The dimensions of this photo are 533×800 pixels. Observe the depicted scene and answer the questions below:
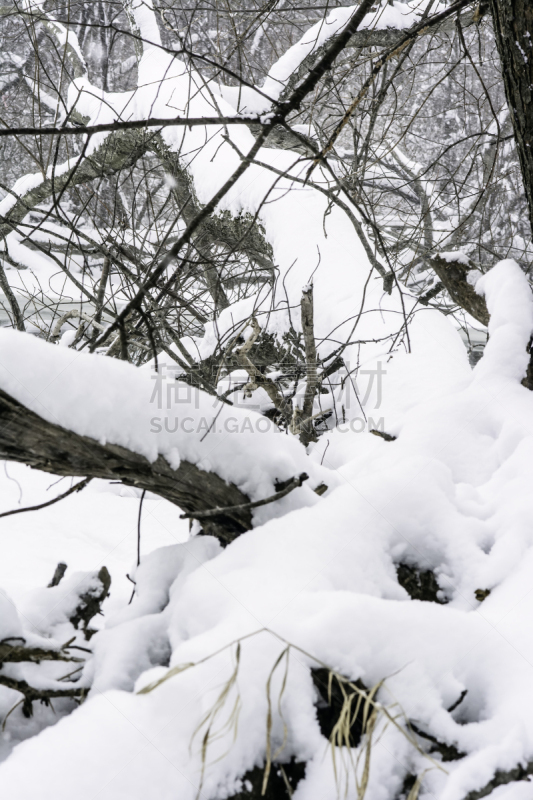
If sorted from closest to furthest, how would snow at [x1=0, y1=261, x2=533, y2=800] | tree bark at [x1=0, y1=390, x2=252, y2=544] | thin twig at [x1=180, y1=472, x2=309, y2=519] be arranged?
snow at [x1=0, y1=261, x2=533, y2=800]
tree bark at [x1=0, y1=390, x2=252, y2=544]
thin twig at [x1=180, y1=472, x2=309, y2=519]

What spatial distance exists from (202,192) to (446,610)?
278cm

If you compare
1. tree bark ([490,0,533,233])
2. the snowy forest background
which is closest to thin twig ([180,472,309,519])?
the snowy forest background

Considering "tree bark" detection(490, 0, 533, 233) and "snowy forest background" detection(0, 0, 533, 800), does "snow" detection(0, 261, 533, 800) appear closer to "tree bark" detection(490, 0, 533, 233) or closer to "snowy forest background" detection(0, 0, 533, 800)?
"snowy forest background" detection(0, 0, 533, 800)

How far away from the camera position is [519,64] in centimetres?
113

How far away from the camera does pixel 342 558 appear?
0.96 m

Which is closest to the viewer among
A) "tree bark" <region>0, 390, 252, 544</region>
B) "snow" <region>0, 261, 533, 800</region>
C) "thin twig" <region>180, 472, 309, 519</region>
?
"snow" <region>0, 261, 533, 800</region>

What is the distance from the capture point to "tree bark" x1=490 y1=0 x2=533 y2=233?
1.09m

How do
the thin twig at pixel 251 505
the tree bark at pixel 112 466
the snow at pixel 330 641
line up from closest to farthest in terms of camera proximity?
1. the snow at pixel 330 641
2. the tree bark at pixel 112 466
3. the thin twig at pixel 251 505

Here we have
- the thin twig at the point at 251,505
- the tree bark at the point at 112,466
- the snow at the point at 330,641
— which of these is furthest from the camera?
the thin twig at the point at 251,505

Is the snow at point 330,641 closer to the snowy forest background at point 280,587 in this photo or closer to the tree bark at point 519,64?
the snowy forest background at point 280,587

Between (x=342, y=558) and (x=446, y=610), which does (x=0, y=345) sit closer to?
(x=342, y=558)

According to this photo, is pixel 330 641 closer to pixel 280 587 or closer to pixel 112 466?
pixel 280 587

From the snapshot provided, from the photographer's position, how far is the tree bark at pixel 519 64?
1.09 meters

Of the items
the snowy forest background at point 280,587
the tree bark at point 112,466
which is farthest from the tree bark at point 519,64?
the tree bark at point 112,466
